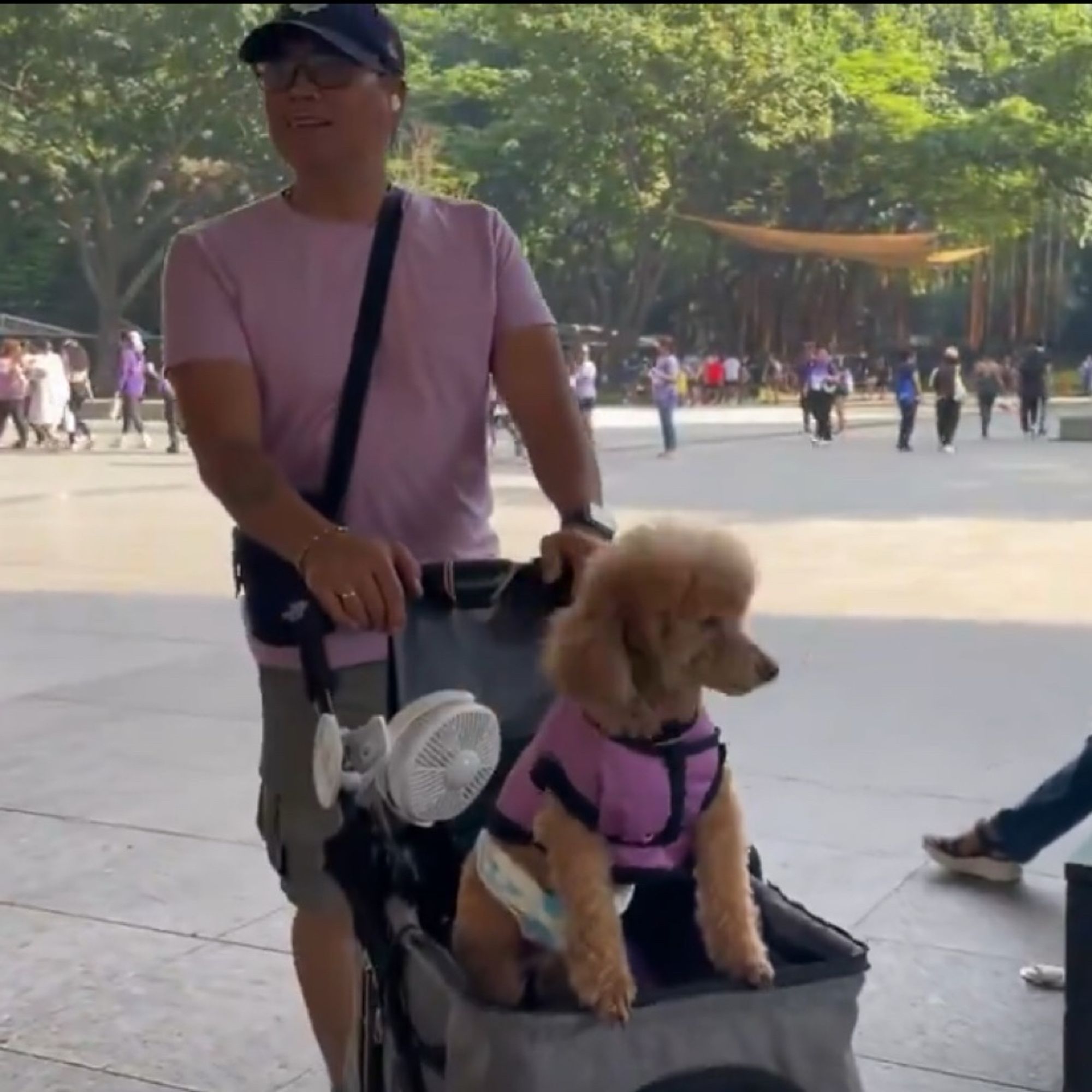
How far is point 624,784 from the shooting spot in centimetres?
234

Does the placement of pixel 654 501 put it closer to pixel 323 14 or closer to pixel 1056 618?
pixel 1056 618

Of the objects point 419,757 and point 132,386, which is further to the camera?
point 132,386

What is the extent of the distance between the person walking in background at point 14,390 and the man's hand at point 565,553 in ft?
71.7

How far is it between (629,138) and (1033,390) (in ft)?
60.6

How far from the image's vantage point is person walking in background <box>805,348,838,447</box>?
25906mm

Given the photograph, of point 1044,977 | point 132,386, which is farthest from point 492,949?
point 132,386

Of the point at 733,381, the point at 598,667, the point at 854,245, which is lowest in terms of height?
the point at 733,381

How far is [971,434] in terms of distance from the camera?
28.9m

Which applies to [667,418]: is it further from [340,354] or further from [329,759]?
[329,759]

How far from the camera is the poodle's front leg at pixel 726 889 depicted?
2.35 m

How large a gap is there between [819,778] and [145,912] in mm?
2385

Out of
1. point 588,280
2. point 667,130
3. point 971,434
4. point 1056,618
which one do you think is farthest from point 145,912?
point 588,280

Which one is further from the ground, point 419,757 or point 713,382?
point 419,757

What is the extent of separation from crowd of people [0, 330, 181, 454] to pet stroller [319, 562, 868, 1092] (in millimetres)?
19882
